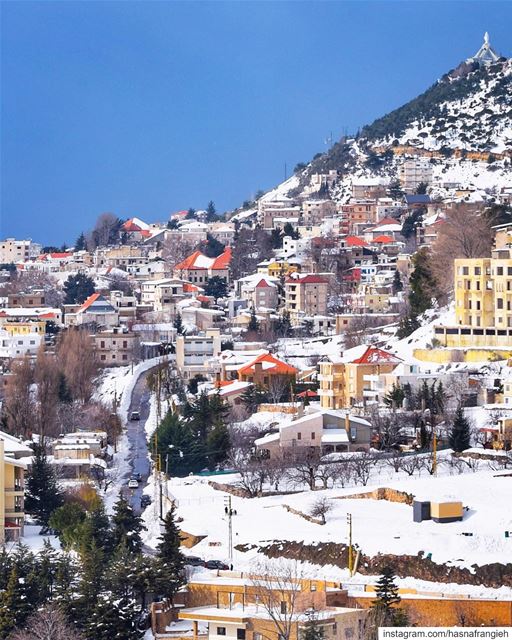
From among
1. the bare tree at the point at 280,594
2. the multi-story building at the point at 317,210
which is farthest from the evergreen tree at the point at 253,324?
the bare tree at the point at 280,594

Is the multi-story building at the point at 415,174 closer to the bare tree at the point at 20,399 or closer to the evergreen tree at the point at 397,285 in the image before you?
the evergreen tree at the point at 397,285

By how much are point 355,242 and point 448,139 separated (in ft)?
79.6

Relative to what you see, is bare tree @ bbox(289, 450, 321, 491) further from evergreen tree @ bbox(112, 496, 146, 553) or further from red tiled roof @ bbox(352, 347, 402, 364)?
red tiled roof @ bbox(352, 347, 402, 364)

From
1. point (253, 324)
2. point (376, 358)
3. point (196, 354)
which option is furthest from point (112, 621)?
point (253, 324)

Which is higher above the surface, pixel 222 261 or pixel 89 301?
pixel 222 261

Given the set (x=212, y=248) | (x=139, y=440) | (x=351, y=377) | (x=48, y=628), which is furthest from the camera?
(x=212, y=248)

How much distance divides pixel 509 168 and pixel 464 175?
3443 millimetres

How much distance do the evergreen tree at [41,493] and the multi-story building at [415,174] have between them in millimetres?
72851

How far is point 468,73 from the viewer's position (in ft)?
474

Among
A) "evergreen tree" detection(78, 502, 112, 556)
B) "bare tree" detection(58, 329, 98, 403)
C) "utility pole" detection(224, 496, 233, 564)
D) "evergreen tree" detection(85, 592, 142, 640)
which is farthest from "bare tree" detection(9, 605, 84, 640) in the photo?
A: "bare tree" detection(58, 329, 98, 403)

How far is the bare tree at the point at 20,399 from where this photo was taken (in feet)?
224

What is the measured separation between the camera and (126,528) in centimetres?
4916

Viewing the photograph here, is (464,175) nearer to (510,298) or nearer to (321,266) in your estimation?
(321,266)

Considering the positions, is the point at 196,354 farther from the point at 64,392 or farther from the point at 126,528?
the point at 126,528
